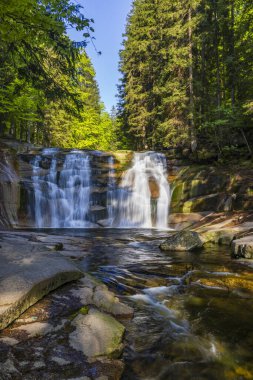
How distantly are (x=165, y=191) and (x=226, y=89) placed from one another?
11333 millimetres

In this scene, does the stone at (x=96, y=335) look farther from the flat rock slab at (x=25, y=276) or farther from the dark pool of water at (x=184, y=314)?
the flat rock slab at (x=25, y=276)

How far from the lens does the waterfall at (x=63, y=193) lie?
1647 cm

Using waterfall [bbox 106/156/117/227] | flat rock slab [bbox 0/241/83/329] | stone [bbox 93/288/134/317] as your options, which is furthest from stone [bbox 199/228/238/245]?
waterfall [bbox 106/156/117/227]

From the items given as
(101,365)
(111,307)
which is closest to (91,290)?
(111,307)

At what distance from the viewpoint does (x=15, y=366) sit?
99.7 inches

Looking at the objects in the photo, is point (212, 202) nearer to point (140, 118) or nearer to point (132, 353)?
point (132, 353)

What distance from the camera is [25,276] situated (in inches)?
150

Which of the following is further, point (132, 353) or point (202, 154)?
point (202, 154)

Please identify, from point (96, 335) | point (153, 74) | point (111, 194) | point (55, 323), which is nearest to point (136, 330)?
point (96, 335)

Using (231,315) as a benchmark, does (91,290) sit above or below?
above

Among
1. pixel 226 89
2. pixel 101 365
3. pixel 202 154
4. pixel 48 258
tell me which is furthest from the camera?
pixel 226 89

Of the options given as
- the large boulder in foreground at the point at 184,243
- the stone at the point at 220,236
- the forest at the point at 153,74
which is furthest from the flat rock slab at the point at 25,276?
the stone at the point at 220,236

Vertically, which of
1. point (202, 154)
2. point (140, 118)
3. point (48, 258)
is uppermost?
point (140, 118)

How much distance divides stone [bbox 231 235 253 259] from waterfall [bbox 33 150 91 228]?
10032 mm
